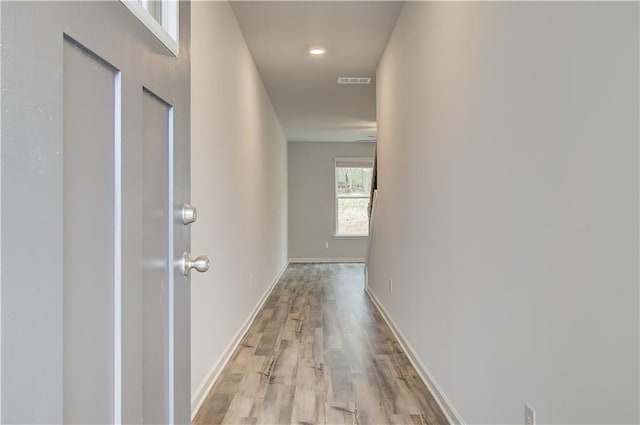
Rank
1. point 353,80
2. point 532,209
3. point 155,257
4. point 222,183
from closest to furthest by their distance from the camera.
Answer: point 155,257, point 532,209, point 222,183, point 353,80

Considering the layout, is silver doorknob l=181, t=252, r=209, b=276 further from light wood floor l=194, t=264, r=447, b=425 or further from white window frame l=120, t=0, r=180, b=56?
light wood floor l=194, t=264, r=447, b=425

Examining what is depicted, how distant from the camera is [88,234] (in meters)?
0.62

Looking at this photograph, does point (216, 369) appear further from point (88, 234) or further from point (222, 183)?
point (88, 234)

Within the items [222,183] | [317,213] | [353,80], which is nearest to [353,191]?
[317,213]

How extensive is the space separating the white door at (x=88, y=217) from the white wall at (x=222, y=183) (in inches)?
45.7

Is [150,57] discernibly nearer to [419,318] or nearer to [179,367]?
[179,367]

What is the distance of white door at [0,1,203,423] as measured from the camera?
47 centimetres

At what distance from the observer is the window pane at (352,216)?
353 inches

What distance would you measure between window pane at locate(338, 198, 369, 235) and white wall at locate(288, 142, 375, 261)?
164 millimetres

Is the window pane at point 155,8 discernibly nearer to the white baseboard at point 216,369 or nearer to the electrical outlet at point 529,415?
the electrical outlet at point 529,415

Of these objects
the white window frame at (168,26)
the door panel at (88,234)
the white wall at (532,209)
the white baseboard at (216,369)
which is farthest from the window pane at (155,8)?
the white baseboard at (216,369)

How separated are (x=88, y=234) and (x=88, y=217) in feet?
0.08

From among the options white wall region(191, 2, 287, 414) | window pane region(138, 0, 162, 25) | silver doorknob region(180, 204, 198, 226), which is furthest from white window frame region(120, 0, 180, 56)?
white wall region(191, 2, 287, 414)

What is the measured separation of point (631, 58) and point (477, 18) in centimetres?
92
